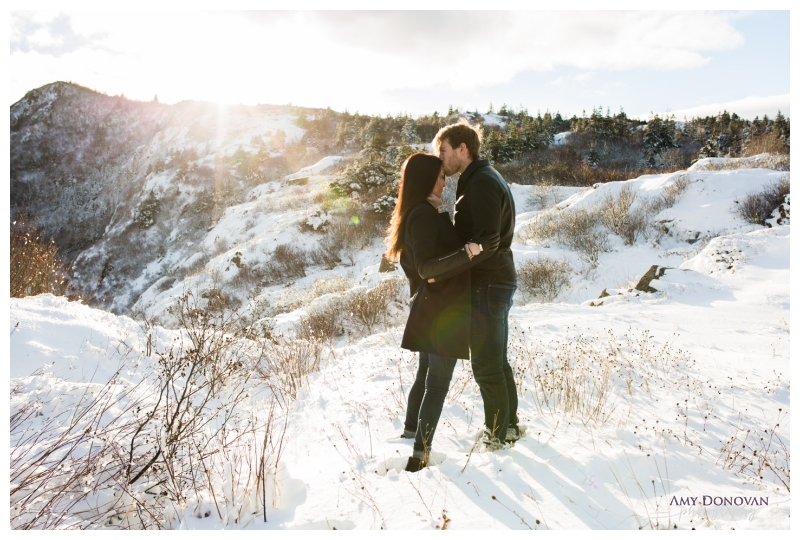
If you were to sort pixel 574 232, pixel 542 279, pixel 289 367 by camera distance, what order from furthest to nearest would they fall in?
pixel 574 232, pixel 542 279, pixel 289 367

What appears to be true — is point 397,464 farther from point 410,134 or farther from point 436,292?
point 410,134

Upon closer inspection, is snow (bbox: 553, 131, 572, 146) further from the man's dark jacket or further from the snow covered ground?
the man's dark jacket

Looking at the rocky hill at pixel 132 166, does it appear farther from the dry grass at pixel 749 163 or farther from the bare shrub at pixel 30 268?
the dry grass at pixel 749 163

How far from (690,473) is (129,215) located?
47.1 metres

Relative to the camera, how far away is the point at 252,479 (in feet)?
8.02

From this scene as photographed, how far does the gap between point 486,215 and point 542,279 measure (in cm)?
884

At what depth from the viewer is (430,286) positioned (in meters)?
2.36

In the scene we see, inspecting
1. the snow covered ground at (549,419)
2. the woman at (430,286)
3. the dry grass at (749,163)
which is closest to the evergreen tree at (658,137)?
the dry grass at (749,163)

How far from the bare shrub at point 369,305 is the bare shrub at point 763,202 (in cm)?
1162

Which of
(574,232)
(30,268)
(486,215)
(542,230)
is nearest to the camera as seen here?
(486,215)

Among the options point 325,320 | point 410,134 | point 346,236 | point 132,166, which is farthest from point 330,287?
point 132,166

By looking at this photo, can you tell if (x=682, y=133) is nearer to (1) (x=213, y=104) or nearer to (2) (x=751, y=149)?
(2) (x=751, y=149)

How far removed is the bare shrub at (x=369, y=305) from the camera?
9133 millimetres
